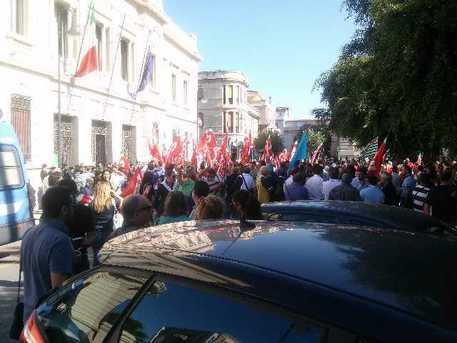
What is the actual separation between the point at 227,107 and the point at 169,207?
76643 mm

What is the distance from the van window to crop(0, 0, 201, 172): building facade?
10.6 m

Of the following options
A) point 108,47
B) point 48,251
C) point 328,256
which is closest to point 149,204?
point 48,251

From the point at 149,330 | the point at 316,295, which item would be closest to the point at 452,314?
the point at 316,295

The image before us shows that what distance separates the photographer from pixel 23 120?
A: 20984 mm

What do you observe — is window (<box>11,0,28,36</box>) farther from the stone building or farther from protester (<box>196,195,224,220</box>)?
the stone building

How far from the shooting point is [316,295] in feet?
5.73

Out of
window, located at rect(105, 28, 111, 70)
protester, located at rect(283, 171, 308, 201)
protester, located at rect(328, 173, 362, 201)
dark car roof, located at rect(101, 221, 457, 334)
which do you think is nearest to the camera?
dark car roof, located at rect(101, 221, 457, 334)

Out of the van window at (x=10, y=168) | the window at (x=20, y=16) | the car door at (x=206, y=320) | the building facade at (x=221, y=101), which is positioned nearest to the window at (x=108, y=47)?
the window at (x=20, y=16)

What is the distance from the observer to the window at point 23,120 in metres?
20.4

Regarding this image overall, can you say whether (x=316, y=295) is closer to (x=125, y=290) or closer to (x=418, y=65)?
(x=125, y=290)

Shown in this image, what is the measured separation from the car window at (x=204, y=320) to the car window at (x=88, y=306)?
125 mm

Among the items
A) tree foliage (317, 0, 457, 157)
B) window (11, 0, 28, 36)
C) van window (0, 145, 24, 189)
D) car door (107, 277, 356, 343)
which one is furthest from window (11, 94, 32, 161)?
car door (107, 277, 356, 343)

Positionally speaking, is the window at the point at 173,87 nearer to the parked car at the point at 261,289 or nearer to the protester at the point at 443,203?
the protester at the point at 443,203

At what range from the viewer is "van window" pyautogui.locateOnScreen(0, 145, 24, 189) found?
30.6 feet
